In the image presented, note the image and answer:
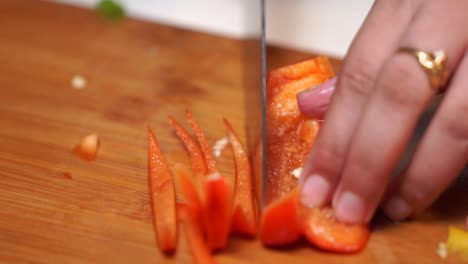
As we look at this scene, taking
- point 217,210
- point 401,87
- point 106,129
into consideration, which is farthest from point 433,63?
point 106,129

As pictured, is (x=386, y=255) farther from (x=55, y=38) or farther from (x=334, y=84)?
(x=55, y=38)

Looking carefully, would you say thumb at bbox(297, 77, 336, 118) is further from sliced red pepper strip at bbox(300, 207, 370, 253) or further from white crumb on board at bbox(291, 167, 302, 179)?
sliced red pepper strip at bbox(300, 207, 370, 253)

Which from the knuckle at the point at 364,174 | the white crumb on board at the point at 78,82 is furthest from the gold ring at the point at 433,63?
the white crumb on board at the point at 78,82

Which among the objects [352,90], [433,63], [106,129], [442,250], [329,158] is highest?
[433,63]

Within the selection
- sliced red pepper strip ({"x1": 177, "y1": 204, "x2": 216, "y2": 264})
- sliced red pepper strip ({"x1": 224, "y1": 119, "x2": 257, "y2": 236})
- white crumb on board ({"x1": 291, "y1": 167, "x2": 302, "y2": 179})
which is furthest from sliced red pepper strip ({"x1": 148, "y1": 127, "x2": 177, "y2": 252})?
white crumb on board ({"x1": 291, "y1": 167, "x2": 302, "y2": 179})

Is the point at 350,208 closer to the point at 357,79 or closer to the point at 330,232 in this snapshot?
the point at 330,232

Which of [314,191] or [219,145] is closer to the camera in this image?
[314,191]

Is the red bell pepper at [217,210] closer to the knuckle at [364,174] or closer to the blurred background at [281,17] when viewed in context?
the knuckle at [364,174]
